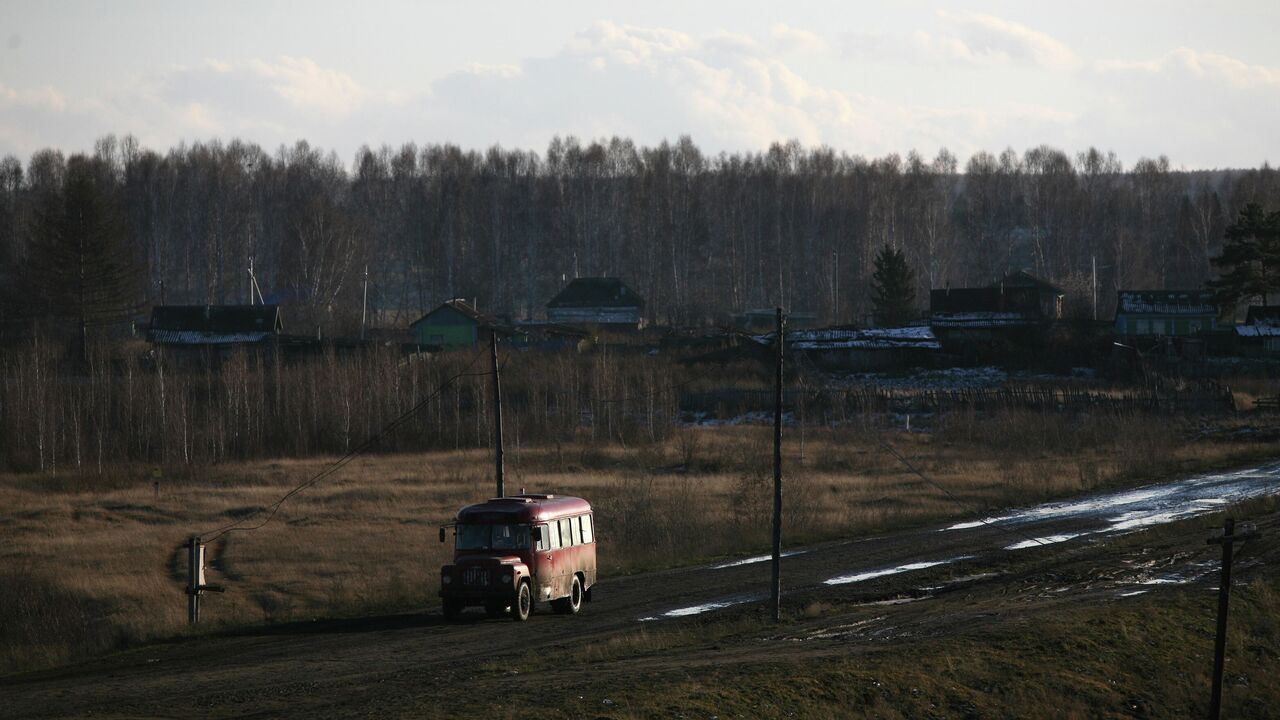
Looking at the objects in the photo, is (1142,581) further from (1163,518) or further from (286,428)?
(286,428)

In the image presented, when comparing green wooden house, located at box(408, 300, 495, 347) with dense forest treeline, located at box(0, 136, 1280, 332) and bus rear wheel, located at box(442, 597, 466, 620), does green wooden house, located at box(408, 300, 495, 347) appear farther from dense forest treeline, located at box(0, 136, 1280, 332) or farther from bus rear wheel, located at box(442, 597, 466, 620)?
bus rear wheel, located at box(442, 597, 466, 620)

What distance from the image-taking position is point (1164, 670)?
78.7 feet

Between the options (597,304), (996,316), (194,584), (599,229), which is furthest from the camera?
(599,229)

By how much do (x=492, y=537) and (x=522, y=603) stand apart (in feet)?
5.30

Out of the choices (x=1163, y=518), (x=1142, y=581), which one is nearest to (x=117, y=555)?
(x=1142, y=581)

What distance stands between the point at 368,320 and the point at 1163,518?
98563mm

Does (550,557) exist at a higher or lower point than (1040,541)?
higher

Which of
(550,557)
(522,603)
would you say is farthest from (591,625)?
(550,557)

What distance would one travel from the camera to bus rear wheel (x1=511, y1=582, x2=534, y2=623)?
87.6 ft

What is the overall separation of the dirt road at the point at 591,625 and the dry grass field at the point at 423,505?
2356mm

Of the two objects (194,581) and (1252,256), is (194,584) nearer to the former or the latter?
(194,581)

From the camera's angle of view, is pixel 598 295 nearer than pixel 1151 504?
No

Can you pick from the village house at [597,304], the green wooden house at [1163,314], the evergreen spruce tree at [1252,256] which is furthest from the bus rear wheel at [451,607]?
the village house at [597,304]

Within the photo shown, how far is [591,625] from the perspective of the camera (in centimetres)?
2669
